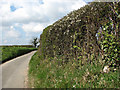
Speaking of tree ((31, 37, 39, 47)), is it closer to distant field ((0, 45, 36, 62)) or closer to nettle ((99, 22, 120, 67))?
distant field ((0, 45, 36, 62))

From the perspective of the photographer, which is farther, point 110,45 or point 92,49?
point 92,49

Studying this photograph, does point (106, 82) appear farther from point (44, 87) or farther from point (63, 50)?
point (63, 50)

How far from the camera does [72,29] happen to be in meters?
7.46

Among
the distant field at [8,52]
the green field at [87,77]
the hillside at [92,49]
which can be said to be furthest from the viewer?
the distant field at [8,52]

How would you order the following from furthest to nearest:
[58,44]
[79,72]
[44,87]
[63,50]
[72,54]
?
[58,44]
[63,50]
[72,54]
[44,87]
[79,72]

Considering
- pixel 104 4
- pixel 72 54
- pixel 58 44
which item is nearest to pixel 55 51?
pixel 58 44

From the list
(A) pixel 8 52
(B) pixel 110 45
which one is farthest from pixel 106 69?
(A) pixel 8 52

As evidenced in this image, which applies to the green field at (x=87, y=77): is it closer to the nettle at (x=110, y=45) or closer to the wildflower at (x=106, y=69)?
the wildflower at (x=106, y=69)

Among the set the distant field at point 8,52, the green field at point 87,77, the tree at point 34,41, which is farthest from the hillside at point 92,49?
the tree at point 34,41

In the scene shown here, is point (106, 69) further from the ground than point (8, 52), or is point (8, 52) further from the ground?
point (106, 69)

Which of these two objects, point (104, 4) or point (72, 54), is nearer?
point (104, 4)

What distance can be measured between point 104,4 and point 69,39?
2.56 metres

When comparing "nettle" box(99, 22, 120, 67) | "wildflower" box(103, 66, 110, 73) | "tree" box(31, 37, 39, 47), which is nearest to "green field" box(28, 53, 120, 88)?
"wildflower" box(103, 66, 110, 73)

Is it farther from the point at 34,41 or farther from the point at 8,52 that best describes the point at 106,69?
the point at 34,41
